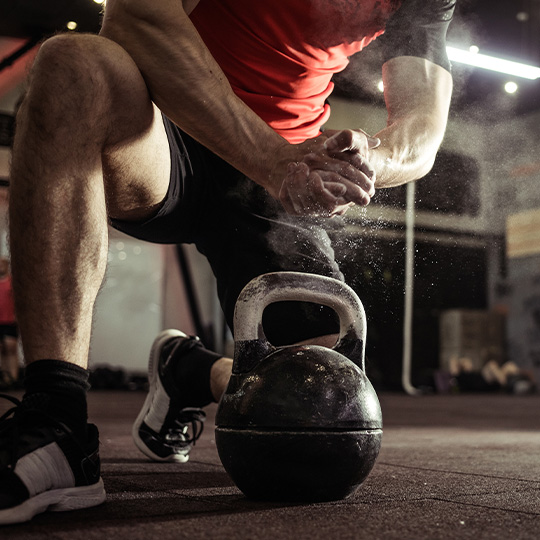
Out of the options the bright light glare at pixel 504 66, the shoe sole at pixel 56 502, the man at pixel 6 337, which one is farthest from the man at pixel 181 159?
the man at pixel 6 337

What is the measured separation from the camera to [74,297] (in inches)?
39.1

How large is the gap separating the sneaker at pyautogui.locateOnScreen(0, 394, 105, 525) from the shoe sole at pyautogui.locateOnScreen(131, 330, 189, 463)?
1.97 ft

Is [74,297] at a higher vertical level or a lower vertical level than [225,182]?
lower

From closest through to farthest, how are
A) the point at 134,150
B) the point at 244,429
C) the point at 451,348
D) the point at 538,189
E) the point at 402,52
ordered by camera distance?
1. the point at 244,429
2. the point at 134,150
3. the point at 402,52
4. the point at 538,189
5. the point at 451,348

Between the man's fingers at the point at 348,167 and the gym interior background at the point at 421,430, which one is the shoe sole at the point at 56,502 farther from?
the man's fingers at the point at 348,167

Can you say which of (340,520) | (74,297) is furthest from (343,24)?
(340,520)

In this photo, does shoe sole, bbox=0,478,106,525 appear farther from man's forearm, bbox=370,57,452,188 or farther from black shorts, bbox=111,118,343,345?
man's forearm, bbox=370,57,452,188

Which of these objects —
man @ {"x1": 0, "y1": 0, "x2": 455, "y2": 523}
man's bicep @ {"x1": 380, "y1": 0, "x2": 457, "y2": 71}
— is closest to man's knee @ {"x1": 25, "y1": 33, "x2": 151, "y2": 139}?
man @ {"x1": 0, "y1": 0, "x2": 455, "y2": 523}

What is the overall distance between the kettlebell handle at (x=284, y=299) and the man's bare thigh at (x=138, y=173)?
301mm

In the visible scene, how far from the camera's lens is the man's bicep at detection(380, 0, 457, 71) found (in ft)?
4.51

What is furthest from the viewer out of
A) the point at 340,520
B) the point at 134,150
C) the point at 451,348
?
the point at 451,348

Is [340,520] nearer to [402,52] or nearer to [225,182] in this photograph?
[225,182]

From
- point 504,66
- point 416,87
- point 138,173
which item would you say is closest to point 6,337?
point 504,66

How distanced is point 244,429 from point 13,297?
0.39 meters
